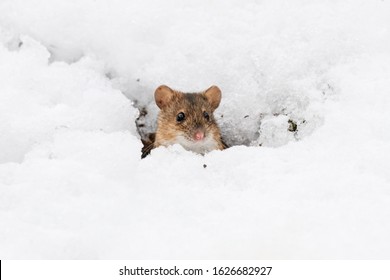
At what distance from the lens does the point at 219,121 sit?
6883 mm

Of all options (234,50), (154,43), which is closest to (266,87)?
(234,50)

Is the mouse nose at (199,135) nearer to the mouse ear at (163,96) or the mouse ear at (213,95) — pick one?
the mouse ear at (213,95)

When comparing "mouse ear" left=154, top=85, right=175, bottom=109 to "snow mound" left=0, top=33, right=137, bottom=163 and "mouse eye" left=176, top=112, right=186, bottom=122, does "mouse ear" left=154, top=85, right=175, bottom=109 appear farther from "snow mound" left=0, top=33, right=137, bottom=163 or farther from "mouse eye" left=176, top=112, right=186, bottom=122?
"snow mound" left=0, top=33, right=137, bottom=163

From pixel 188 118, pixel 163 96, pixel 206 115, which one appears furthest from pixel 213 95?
pixel 163 96

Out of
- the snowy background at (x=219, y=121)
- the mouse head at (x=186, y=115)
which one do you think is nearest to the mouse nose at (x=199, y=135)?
the mouse head at (x=186, y=115)

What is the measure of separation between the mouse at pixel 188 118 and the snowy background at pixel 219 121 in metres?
0.25

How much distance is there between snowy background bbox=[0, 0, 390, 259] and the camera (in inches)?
158

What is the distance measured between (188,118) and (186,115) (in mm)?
70

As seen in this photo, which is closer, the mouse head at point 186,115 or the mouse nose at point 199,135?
the mouse nose at point 199,135

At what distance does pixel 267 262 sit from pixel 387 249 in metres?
0.82

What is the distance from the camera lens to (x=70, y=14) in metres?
6.62

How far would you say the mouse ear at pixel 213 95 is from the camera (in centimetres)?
627

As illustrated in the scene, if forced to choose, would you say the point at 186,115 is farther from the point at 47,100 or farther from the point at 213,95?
the point at 47,100

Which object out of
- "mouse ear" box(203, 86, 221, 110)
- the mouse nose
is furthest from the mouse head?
the mouse nose
